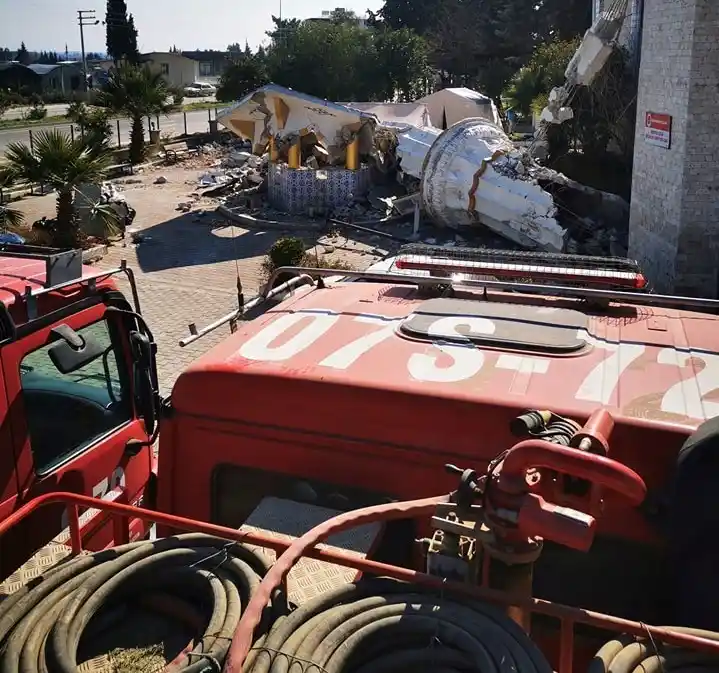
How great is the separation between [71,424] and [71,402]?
13cm

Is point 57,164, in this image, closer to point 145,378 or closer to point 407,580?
point 145,378

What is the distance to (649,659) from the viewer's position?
2180mm

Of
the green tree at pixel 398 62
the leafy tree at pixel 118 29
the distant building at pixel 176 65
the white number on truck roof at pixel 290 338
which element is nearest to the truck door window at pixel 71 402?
the white number on truck roof at pixel 290 338

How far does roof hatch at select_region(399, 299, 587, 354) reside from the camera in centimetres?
372

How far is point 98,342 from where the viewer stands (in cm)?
432

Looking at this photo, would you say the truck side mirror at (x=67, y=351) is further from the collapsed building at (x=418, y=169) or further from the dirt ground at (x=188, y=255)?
the collapsed building at (x=418, y=169)

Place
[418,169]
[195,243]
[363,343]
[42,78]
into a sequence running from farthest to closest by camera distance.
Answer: [42,78] → [418,169] → [195,243] → [363,343]

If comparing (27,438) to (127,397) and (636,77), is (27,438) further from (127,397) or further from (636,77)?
(636,77)

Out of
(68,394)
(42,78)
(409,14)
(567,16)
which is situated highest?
(409,14)

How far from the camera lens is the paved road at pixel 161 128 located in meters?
32.8

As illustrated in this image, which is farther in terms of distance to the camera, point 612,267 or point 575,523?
point 612,267

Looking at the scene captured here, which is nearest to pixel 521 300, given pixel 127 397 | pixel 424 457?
pixel 424 457

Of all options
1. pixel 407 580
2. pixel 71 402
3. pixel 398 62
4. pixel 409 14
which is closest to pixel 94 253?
pixel 71 402

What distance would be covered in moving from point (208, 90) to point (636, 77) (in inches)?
2474
